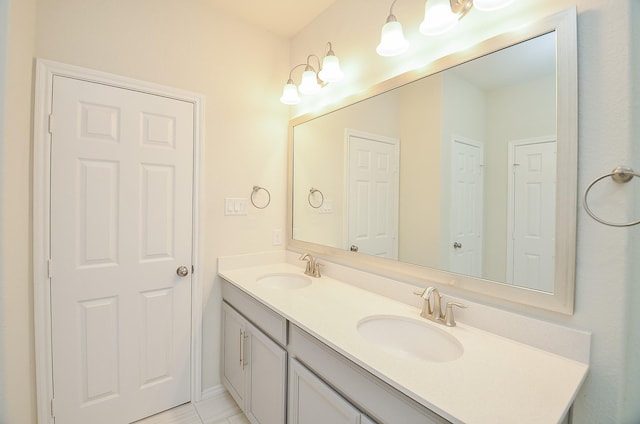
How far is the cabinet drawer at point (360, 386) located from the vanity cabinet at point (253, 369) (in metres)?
0.21

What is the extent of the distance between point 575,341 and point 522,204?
47 cm

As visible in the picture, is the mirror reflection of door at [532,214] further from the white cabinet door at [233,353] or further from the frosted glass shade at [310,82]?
the white cabinet door at [233,353]

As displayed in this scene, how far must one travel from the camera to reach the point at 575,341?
90 cm

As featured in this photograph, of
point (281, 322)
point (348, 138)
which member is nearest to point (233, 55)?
point (348, 138)

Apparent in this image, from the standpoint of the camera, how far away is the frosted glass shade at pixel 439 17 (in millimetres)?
1123

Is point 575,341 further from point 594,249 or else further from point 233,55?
point 233,55

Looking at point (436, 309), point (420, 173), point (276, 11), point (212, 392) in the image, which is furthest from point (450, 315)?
point (276, 11)

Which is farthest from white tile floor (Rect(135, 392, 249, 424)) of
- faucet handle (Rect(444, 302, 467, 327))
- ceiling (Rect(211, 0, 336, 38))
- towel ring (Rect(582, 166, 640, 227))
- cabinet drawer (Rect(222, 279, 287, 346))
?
ceiling (Rect(211, 0, 336, 38))

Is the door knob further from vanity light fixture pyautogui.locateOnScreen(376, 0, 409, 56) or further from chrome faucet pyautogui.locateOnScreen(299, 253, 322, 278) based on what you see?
vanity light fixture pyautogui.locateOnScreen(376, 0, 409, 56)

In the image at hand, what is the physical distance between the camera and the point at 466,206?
1.24m

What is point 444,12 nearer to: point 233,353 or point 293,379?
point 293,379

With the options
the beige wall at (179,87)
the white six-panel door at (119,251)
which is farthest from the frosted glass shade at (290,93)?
the white six-panel door at (119,251)

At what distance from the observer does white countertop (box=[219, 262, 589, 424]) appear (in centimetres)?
69

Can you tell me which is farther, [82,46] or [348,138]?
[348,138]
